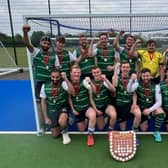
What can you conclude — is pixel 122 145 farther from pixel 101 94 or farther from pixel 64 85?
pixel 64 85

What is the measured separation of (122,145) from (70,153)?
70 centimetres

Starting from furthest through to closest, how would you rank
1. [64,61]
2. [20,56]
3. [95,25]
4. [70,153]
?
[20,56], [95,25], [64,61], [70,153]

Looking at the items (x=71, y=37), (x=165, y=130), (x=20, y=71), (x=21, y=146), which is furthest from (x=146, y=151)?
(x=20, y=71)

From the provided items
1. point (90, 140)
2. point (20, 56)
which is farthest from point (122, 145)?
point (20, 56)

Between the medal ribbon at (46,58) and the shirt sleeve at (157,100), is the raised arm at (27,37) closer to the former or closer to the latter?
the medal ribbon at (46,58)

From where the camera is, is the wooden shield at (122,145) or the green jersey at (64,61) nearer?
the wooden shield at (122,145)

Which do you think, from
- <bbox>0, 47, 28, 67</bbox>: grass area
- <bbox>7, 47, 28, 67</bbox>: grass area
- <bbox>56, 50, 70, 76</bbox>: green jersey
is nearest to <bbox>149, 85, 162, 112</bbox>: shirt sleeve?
<bbox>56, 50, 70, 76</bbox>: green jersey

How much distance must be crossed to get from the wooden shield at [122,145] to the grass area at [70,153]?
0.07 m

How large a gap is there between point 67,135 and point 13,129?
1.02m

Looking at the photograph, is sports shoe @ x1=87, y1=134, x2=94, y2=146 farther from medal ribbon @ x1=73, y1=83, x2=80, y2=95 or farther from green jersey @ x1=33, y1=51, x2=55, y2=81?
green jersey @ x1=33, y1=51, x2=55, y2=81

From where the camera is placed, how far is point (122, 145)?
350 centimetres

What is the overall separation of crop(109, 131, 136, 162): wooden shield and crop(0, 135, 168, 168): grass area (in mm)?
71

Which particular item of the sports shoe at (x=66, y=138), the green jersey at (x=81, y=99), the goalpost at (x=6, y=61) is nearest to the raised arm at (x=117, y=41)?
the green jersey at (x=81, y=99)

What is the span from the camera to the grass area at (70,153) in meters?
3.32
